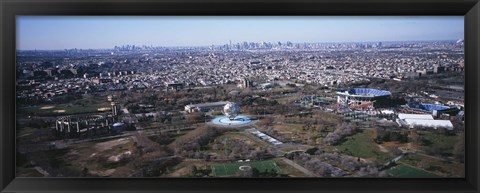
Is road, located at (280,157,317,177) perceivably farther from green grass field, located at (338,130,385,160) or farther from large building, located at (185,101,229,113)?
large building, located at (185,101,229,113)

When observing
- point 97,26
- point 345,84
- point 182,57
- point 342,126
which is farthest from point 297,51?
point 97,26

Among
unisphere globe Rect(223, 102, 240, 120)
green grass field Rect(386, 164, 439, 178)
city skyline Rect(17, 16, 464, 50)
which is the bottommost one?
green grass field Rect(386, 164, 439, 178)

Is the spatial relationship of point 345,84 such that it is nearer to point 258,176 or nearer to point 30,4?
point 258,176

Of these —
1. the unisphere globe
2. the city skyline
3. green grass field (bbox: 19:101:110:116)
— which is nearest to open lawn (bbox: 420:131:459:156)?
the city skyline

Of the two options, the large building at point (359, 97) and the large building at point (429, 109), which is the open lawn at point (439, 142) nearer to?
the large building at point (429, 109)

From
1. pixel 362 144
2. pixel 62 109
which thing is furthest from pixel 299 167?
pixel 62 109

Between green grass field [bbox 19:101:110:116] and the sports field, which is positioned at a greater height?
green grass field [bbox 19:101:110:116]

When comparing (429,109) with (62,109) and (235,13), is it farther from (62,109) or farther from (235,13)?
(62,109)
